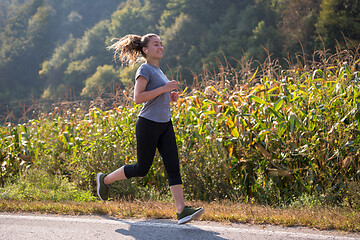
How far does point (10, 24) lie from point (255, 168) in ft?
300

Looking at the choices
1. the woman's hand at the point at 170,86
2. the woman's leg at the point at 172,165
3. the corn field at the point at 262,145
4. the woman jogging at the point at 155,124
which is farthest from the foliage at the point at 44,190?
the woman's hand at the point at 170,86

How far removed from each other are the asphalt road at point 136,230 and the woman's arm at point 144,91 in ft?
4.16

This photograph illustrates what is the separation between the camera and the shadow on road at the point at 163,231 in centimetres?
390

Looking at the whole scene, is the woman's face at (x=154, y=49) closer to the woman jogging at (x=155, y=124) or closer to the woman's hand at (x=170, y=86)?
the woman jogging at (x=155, y=124)

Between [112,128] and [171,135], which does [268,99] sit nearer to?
[171,135]

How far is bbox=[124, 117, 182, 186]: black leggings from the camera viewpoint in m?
4.26

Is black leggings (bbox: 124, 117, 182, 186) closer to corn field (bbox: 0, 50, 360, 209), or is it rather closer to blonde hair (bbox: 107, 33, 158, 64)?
blonde hair (bbox: 107, 33, 158, 64)

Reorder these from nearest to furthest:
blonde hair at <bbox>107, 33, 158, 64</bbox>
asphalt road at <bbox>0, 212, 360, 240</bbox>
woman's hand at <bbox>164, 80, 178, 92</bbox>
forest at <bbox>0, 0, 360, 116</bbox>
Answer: asphalt road at <bbox>0, 212, 360, 240</bbox>
woman's hand at <bbox>164, 80, 178, 92</bbox>
blonde hair at <bbox>107, 33, 158, 64</bbox>
forest at <bbox>0, 0, 360, 116</bbox>

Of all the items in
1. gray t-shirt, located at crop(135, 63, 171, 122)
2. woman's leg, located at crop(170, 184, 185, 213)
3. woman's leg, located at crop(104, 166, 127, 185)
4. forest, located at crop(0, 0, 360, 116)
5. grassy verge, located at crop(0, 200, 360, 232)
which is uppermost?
forest, located at crop(0, 0, 360, 116)

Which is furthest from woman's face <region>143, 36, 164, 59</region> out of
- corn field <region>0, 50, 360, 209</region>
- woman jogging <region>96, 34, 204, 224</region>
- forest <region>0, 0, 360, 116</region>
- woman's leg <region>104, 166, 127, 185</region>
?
forest <region>0, 0, 360, 116</region>

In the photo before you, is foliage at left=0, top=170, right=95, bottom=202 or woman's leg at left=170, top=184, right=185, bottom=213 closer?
woman's leg at left=170, top=184, right=185, bottom=213

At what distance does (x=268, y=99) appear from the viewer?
5824 mm

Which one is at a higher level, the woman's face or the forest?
the forest

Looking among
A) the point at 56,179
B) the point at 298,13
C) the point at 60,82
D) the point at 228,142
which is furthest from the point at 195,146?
the point at 60,82
